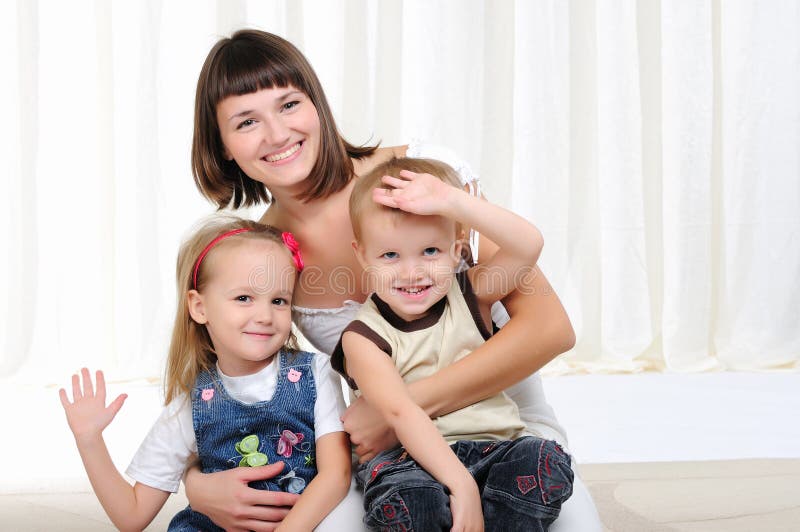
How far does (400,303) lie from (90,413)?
50 centimetres

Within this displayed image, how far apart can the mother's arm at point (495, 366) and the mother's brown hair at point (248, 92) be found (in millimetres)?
354

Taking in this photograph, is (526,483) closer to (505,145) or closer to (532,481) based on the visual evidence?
(532,481)

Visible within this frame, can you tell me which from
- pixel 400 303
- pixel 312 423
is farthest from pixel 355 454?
pixel 400 303

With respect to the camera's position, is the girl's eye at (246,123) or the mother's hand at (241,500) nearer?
the mother's hand at (241,500)

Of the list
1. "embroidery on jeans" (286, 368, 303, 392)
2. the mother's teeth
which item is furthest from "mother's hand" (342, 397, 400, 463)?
the mother's teeth

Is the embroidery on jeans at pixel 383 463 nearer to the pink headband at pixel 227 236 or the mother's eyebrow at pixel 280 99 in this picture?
the pink headband at pixel 227 236

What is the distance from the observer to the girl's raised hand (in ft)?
4.20

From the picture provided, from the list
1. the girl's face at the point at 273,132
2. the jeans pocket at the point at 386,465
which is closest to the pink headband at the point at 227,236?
the girl's face at the point at 273,132

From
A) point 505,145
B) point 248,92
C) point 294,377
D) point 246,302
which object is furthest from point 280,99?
point 505,145

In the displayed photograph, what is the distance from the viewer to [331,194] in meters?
1.72

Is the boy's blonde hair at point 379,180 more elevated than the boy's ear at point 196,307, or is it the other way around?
the boy's blonde hair at point 379,180

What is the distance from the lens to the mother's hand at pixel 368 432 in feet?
4.47

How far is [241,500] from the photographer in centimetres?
136

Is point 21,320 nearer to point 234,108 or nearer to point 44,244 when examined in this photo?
point 44,244
